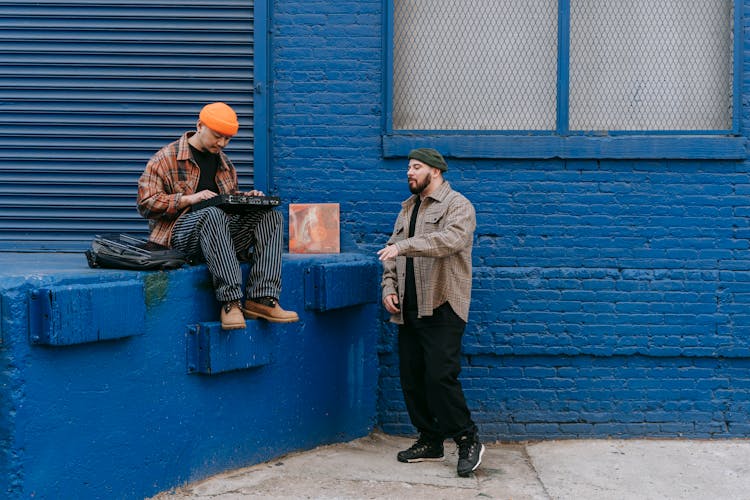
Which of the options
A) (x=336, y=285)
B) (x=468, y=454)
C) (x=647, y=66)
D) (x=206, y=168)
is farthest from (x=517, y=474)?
(x=647, y=66)

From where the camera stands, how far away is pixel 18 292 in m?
4.34

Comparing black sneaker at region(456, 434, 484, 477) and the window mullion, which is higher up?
the window mullion

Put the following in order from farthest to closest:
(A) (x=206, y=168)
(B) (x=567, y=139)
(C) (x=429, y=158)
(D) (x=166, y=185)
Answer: (B) (x=567, y=139) < (C) (x=429, y=158) < (A) (x=206, y=168) < (D) (x=166, y=185)

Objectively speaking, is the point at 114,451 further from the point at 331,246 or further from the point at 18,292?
the point at 331,246

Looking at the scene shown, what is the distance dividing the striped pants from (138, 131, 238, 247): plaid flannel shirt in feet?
0.53

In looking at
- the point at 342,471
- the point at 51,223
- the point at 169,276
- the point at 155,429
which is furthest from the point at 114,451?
the point at 51,223

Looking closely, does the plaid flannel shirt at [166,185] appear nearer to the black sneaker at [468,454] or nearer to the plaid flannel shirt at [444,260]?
the plaid flannel shirt at [444,260]

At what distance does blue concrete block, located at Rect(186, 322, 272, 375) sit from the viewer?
534 cm

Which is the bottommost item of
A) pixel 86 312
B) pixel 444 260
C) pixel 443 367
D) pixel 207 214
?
pixel 443 367

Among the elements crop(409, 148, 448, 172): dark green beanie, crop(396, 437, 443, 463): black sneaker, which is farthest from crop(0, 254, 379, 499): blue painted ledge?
crop(409, 148, 448, 172): dark green beanie

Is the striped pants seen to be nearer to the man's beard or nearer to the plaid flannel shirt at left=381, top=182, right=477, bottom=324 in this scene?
the plaid flannel shirt at left=381, top=182, right=477, bottom=324

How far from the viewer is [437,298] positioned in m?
5.93

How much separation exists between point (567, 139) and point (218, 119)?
272cm

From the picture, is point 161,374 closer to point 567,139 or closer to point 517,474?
point 517,474
